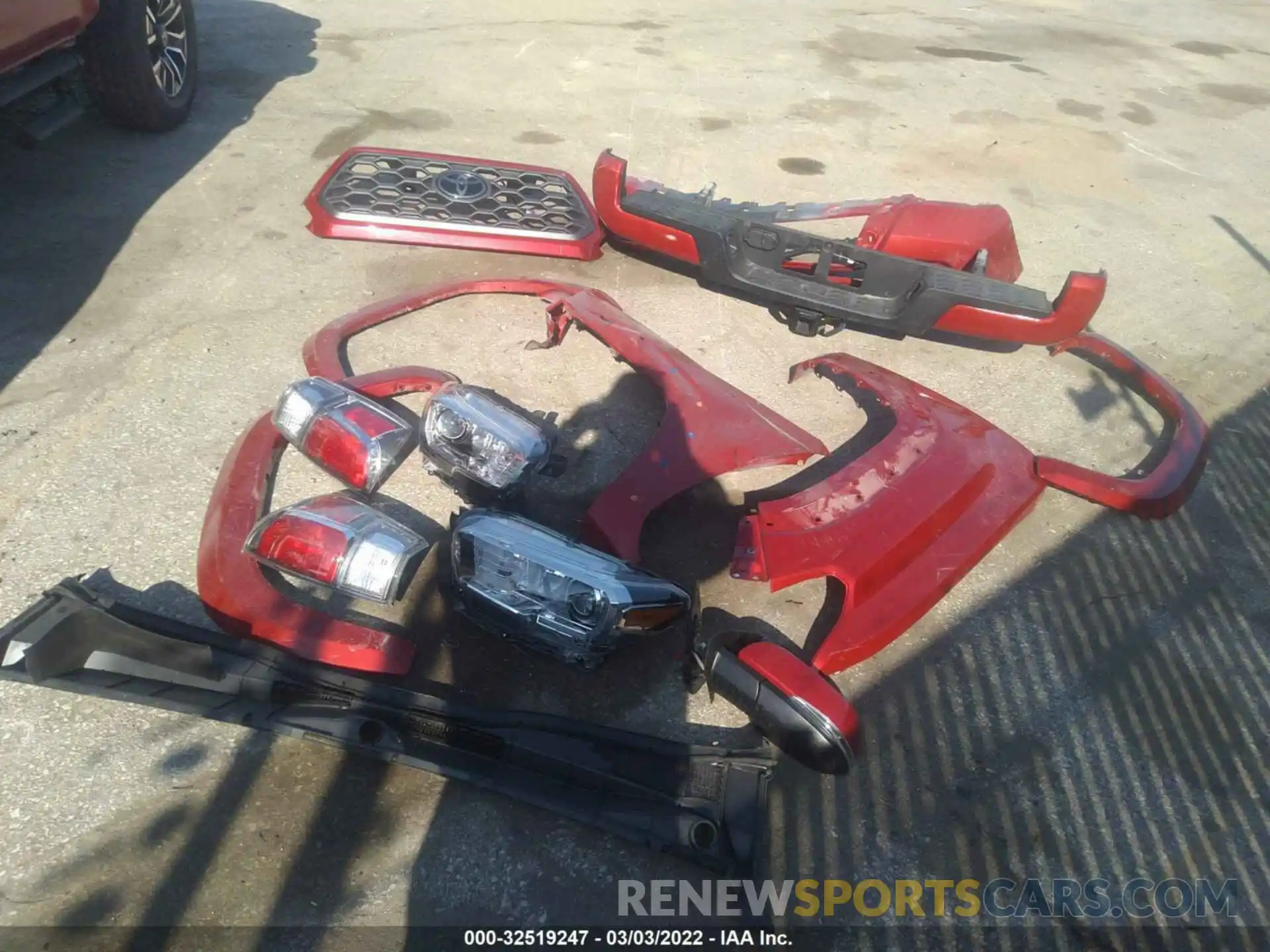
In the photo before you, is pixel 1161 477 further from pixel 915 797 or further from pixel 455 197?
pixel 455 197

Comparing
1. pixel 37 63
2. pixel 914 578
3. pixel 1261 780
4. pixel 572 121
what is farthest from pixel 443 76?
pixel 1261 780

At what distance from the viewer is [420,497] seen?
114 inches

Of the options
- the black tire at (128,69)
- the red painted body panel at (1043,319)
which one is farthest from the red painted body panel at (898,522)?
the black tire at (128,69)

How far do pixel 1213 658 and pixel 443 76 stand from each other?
635 cm

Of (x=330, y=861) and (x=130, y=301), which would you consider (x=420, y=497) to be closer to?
(x=330, y=861)

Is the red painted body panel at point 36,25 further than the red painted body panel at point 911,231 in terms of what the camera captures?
No

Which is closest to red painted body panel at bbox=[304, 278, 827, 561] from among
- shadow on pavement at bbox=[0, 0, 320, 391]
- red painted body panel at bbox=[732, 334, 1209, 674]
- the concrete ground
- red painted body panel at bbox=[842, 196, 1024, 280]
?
the concrete ground

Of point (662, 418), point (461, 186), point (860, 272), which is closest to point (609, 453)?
point (662, 418)

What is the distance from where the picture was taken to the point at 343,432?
9.04ft

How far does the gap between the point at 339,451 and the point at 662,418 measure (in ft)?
→ 3.81

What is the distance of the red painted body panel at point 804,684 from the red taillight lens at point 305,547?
1.14 m

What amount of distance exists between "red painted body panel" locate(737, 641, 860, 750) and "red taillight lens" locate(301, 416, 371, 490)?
1.36 metres

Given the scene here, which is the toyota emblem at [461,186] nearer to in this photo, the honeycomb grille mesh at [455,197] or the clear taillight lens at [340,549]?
the honeycomb grille mesh at [455,197]

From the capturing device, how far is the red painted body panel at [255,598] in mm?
2266
